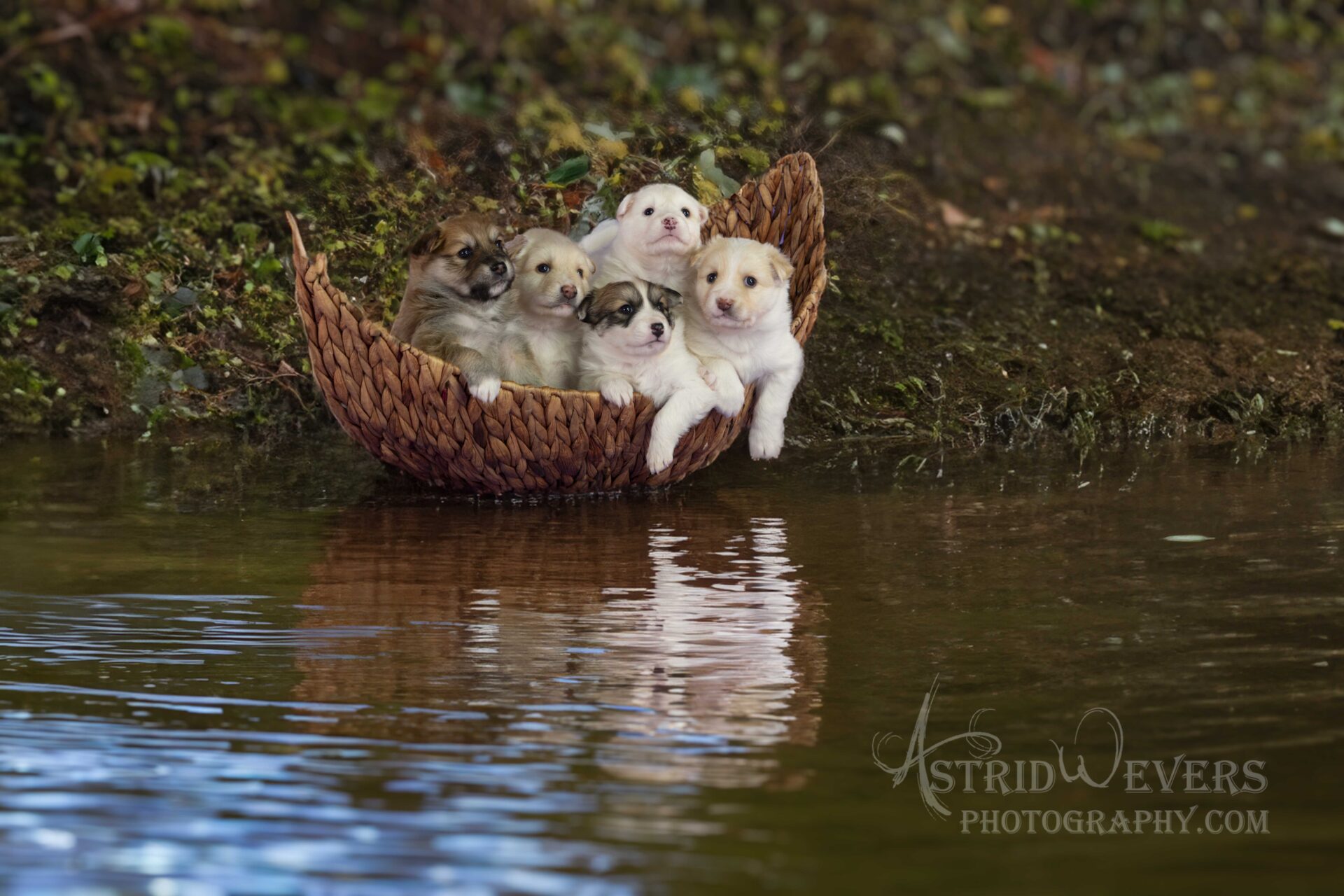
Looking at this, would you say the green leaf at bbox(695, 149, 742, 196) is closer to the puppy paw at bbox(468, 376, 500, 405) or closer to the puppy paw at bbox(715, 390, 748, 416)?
the puppy paw at bbox(715, 390, 748, 416)

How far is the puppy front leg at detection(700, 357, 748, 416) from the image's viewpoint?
3.95m

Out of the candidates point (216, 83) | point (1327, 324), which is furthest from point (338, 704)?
point (216, 83)

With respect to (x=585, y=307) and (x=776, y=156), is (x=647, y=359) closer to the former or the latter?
(x=585, y=307)

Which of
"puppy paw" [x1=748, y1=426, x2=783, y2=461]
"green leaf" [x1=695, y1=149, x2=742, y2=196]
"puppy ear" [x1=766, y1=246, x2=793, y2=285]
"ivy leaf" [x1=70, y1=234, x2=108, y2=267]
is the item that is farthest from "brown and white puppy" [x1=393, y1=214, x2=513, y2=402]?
"ivy leaf" [x1=70, y1=234, x2=108, y2=267]

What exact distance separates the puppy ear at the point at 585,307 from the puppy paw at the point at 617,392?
0.54ft

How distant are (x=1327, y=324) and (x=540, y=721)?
15.1 ft

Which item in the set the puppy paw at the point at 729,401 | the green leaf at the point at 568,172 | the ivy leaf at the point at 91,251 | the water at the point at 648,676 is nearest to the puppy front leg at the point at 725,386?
the puppy paw at the point at 729,401

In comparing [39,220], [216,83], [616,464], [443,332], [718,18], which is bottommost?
[616,464]

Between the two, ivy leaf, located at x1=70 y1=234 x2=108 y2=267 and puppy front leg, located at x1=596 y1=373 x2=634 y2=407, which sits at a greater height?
ivy leaf, located at x1=70 y1=234 x2=108 y2=267

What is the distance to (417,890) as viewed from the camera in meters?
1.81

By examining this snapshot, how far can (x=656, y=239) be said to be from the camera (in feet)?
13.1

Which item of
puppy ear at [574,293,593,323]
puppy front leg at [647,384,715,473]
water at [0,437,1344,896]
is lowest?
water at [0,437,1344,896]

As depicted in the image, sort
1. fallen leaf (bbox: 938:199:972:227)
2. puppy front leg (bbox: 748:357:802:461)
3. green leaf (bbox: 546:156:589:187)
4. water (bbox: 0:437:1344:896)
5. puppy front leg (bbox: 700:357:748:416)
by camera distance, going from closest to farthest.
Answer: water (bbox: 0:437:1344:896) < puppy front leg (bbox: 700:357:748:416) < puppy front leg (bbox: 748:357:802:461) < green leaf (bbox: 546:156:589:187) < fallen leaf (bbox: 938:199:972:227)

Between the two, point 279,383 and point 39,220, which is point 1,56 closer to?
point 39,220
